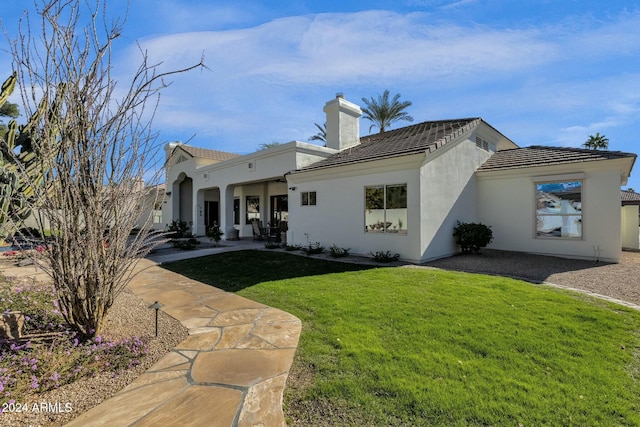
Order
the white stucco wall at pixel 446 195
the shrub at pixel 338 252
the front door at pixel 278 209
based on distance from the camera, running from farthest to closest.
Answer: the front door at pixel 278 209
the shrub at pixel 338 252
the white stucco wall at pixel 446 195

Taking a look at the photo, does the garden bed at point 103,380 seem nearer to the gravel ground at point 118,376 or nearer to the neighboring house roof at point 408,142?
the gravel ground at point 118,376

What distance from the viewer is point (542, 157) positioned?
41.0 feet

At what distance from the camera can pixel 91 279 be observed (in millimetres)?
3805

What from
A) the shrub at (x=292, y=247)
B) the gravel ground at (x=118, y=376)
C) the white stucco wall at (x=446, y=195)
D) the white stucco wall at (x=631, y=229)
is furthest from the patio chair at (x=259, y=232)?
the white stucco wall at (x=631, y=229)

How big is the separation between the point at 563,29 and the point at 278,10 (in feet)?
30.4

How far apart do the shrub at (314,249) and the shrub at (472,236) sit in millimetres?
5561

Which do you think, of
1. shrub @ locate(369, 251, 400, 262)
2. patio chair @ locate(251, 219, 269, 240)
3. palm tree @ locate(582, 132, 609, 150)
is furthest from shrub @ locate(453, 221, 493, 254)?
palm tree @ locate(582, 132, 609, 150)

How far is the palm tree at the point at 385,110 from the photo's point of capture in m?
27.8

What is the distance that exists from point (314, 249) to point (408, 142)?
248 inches

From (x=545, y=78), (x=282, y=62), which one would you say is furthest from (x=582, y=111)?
(x=282, y=62)

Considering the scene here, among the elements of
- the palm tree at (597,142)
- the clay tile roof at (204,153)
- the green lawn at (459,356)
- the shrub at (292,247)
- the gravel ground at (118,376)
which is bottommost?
the green lawn at (459,356)

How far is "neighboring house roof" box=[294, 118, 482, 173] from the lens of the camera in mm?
10969

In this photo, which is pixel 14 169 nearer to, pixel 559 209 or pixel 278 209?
pixel 278 209

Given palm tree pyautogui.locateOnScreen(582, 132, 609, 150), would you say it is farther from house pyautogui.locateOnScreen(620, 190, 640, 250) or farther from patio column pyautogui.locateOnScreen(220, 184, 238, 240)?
patio column pyautogui.locateOnScreen(220, 184, 238, 240)
